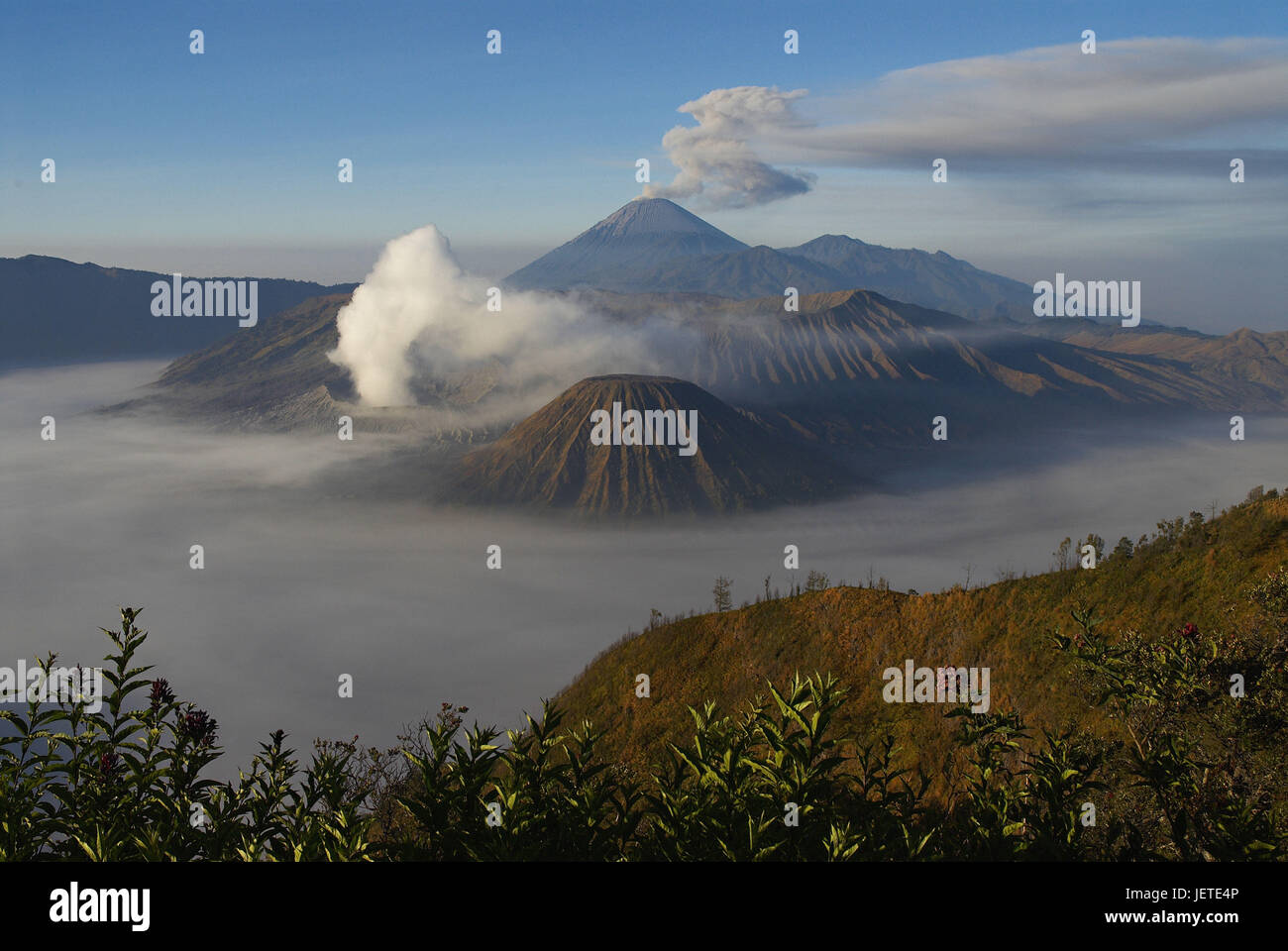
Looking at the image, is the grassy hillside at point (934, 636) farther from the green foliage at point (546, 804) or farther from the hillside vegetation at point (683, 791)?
the green foliage at point (546, 804)

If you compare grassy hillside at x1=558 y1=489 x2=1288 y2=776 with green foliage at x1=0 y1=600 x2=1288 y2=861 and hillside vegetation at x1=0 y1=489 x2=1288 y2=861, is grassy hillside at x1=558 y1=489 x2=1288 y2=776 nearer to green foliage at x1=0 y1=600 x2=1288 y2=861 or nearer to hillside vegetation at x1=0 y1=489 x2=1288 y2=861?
hillside vegetation at x1=0 y1=489 x2=1288 y2=861

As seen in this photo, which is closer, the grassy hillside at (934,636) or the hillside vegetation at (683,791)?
the hillside vegetation at (683,791)

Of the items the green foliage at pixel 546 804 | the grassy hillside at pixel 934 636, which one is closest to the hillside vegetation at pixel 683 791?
the green foliage at pixel 546 804

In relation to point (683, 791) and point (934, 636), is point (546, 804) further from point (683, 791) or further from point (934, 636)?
point (934, 636)

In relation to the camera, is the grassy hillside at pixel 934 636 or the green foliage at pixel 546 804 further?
the grassy hillside at pixel 934 636

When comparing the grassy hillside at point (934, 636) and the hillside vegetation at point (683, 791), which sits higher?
the hillside vegetation at point (683, 791)

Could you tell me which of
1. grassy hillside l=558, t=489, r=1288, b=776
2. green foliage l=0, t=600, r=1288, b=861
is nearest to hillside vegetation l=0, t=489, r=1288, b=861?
green foliage l=0, t=600, r=1288, b=861

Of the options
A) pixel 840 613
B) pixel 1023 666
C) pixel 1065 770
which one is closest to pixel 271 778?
pixel 1065 770
